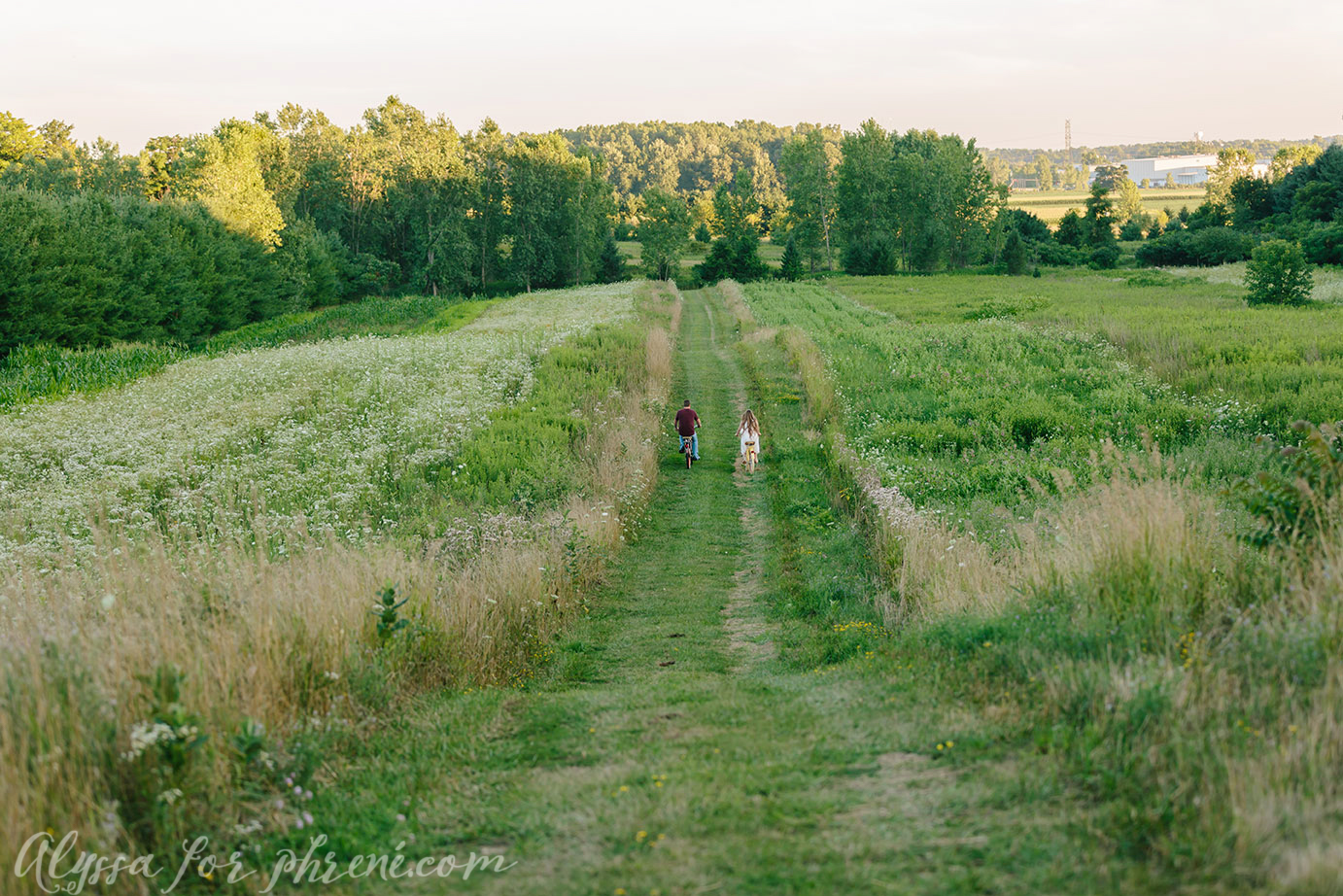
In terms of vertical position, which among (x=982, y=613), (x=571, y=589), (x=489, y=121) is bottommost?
(x=571, y=589)

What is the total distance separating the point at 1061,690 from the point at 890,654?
2454 mm

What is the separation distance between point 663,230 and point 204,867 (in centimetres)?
8604

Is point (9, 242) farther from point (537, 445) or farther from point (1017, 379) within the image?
point (1017, 379)

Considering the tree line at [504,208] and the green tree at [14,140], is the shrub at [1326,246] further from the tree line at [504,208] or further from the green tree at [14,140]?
the green tree at [14,140]

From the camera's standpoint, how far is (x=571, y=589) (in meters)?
11.1

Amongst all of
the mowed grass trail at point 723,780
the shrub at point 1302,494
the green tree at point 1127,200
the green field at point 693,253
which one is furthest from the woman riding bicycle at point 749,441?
the green tree at point 1127,200

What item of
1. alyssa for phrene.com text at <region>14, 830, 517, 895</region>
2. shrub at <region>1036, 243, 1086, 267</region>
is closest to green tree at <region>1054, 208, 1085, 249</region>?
shrub at <region>1036, 243, 1086, 267</region>

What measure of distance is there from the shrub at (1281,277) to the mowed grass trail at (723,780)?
130 feet

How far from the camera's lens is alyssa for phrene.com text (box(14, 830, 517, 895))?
165 inches

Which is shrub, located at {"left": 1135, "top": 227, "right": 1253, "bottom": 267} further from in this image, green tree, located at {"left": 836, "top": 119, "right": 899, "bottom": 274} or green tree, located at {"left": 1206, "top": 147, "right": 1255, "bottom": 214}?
green tree, located at {"left": 1206, "top": 147, "right": 1255, "bottom": 214}

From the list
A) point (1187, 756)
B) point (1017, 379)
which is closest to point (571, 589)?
point (1187, 756)

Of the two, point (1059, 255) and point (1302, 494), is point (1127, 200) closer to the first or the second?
point (1059, 255)

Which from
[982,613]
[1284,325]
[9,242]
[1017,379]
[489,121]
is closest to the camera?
[982,613]

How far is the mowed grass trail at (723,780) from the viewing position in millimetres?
4285
